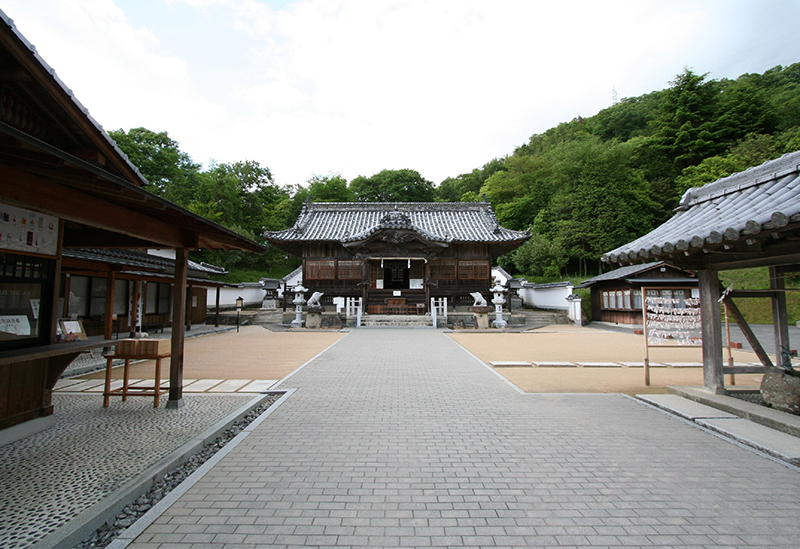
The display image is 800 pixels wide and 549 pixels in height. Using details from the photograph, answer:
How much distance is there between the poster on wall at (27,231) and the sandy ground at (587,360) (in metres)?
7.47

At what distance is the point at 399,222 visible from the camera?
21781mm

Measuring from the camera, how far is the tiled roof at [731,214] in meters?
3.95

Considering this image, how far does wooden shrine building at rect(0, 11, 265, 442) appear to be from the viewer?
339 cm

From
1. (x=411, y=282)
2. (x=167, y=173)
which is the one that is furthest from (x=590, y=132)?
(x=167, y=173)

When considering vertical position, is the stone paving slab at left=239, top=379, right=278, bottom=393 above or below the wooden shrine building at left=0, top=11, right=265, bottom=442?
below

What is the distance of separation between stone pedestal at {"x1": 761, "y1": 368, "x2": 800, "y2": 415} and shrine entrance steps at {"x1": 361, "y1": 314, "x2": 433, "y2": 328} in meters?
14.5

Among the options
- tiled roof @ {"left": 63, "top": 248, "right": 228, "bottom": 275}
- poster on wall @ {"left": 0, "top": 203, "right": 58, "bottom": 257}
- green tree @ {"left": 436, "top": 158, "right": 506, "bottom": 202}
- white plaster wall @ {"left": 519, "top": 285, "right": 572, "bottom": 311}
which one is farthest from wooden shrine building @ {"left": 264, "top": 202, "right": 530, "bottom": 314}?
green tree @ {"left": 436, "top": 158, "right": 506, "bottom": 202}

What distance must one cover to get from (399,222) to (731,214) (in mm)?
17436

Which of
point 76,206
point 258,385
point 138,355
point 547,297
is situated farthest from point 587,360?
point 547,297

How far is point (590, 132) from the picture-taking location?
4550 centimetres

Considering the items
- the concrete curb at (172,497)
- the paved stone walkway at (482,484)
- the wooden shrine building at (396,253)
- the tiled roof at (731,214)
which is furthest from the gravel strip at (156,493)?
the wooden shrine building at (396,253)

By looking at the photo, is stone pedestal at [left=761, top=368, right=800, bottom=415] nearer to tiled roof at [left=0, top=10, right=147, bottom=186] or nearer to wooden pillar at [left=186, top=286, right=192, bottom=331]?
tiled roof at [left=0, top=10, right=147, bottom=186]

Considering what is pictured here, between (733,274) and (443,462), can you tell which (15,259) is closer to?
(443,462)

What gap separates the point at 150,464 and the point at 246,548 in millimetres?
1839
